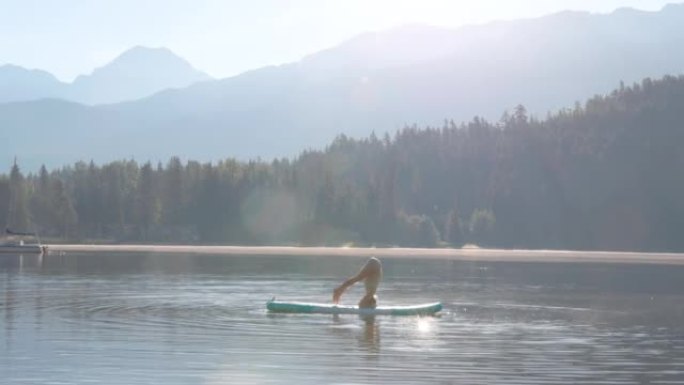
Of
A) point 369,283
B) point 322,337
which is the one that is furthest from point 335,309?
point 322,337

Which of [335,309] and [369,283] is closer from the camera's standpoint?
[335,309]

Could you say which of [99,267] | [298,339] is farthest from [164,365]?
[99,267]

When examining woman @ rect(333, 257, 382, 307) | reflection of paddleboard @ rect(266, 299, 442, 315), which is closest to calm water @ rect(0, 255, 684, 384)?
reflection of paddleboard @ rect(266, 299, 442, 315)

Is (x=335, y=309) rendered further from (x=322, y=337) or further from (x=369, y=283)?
(x=322, y=337)

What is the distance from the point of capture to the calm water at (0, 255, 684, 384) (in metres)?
31.0

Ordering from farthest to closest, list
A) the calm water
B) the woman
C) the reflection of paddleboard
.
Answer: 1. the woman
2. the reflection of paddleboard
3. the calm water

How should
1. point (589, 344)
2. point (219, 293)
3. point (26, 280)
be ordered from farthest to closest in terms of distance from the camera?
point (26, 280) → point (219, 293) → point (589, 344)

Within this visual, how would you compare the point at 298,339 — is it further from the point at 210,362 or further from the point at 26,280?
the point at 26,280

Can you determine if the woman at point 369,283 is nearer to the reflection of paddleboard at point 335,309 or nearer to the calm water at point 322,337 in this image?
the reflection of paddleboard at point 335,309

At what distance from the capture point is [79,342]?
3700cm

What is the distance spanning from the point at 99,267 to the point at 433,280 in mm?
30383

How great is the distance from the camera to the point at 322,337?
4044 centimetres

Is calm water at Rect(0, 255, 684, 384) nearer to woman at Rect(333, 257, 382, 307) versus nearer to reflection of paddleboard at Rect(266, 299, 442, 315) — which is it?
reflection of paddleboard at Rect(266, 299, 442, 315)

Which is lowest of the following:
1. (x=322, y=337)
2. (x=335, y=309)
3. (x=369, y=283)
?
(x=322, y=337)
